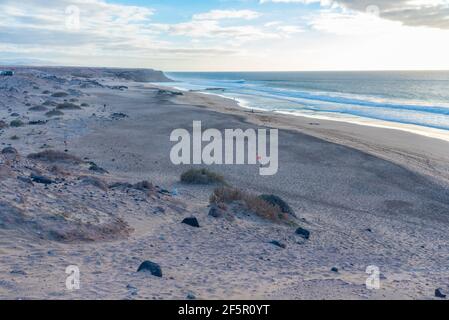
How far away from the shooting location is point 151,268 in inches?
308

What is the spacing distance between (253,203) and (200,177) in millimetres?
3340

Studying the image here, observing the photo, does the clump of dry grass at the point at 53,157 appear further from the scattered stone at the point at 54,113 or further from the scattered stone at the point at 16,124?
the scattered stone at the point at 54,113

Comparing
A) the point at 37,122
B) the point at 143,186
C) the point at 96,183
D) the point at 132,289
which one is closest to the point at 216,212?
the point at 143,186

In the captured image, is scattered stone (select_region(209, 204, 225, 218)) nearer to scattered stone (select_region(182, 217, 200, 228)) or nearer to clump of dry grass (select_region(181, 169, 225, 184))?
scattered stone (select_region(182, 217, 200, 228))

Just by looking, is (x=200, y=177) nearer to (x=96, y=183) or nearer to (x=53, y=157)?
(x=96, y=183)

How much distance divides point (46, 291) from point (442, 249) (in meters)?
9.14

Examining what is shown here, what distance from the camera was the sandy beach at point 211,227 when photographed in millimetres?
7586

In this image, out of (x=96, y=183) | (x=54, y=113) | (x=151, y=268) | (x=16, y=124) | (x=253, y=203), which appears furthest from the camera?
(x=54, y=113)

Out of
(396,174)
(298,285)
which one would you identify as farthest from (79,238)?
(396,174)

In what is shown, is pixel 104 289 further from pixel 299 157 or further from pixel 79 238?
pixel 299 157

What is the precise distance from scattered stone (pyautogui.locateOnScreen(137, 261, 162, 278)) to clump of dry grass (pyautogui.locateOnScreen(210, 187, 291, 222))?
4887mm

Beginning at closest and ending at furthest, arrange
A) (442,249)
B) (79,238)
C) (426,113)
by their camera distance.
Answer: (79,238), (442,249), (426,113)

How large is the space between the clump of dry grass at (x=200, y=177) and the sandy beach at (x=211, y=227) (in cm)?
28
